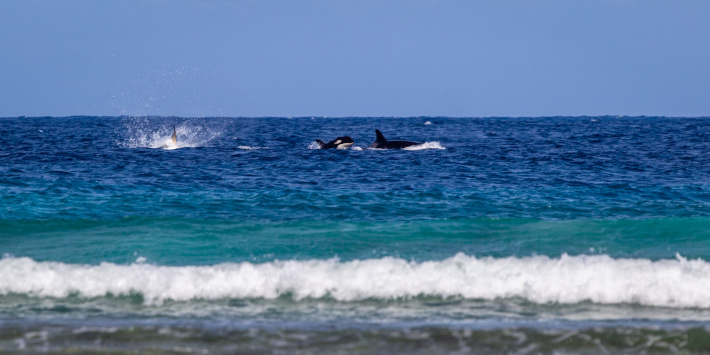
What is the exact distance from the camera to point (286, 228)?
1498 cm

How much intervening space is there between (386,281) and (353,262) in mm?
1108

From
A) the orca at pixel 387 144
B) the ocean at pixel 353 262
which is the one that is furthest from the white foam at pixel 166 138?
the ocean at pixel 353 262

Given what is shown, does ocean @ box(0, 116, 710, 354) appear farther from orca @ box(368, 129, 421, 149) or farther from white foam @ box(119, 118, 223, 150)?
white foam @ box(119, 118, 223, 150)

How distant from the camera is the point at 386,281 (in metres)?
10.6

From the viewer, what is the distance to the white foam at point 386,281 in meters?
10.2

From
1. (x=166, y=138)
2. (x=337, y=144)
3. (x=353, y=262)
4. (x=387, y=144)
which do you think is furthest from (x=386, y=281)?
(x=166, y=138)

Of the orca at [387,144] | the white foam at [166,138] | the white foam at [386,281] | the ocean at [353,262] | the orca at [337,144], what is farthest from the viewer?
the white foam at [166,138]

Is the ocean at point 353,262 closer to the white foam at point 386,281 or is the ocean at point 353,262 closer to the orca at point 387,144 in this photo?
the white foam at point 386,281

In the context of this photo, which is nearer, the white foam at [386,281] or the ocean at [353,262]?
the ocean at [353,262]

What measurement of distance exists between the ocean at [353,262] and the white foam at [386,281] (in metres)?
0.03

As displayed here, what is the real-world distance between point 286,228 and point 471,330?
281 inches

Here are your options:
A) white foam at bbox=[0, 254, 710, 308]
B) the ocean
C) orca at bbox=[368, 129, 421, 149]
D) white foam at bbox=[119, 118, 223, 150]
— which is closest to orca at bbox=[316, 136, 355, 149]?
orca at bbox=[368, 129, 421, 149]

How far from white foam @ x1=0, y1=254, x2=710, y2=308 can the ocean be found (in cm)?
3

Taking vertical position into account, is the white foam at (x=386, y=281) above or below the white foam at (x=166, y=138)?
below
